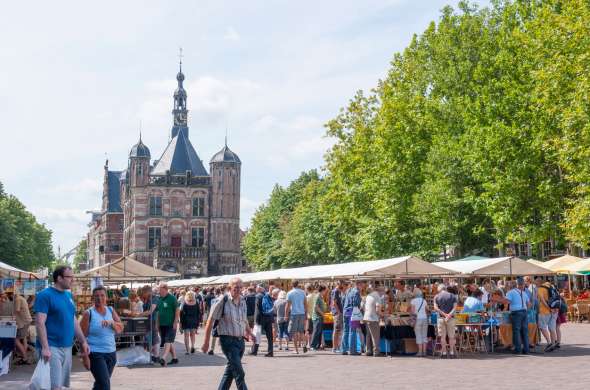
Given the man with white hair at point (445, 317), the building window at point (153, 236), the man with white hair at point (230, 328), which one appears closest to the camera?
the man with white hair at point (230, 328)

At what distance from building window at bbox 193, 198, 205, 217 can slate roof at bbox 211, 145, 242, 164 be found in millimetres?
4812

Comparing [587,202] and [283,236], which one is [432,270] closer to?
[587,202]

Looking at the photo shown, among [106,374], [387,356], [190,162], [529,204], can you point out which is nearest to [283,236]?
[190,162]

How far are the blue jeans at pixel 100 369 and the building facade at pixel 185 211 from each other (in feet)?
273

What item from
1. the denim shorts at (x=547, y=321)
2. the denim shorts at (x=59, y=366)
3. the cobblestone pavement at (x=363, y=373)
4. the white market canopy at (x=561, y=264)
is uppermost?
the white market canopy at (x=561, y=264)

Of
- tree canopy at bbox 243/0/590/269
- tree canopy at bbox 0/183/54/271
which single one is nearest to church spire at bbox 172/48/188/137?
tree canopy at bbox 0/183/54/271

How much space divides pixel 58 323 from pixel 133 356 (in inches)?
436

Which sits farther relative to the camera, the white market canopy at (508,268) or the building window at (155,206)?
the building window at (155,206)

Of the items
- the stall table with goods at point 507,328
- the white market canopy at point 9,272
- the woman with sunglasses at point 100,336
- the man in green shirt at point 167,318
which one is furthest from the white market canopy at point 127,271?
the woman with sunglasses at point 100,336

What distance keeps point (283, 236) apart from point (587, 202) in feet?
191

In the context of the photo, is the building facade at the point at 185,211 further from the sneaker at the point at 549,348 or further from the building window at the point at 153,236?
the sneaker at the point at 549,348

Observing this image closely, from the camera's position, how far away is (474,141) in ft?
123

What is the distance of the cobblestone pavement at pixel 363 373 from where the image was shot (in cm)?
1418

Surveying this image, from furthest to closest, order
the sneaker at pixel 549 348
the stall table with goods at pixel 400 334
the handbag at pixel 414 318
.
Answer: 1. the stall table with goods at pixel 400 334
2. the sneaker at pixel 549 348
3. the handbag at pixel 414 318
